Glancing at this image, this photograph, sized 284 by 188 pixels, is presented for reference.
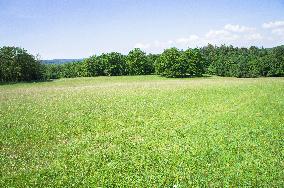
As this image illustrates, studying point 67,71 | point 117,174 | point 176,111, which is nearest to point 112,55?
point 67,71

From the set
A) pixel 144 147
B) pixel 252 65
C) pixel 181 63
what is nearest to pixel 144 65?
pixel 181 63

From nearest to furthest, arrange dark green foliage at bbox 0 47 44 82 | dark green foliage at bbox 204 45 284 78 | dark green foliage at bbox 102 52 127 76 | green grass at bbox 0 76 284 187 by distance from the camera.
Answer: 1. green grass at bbox 0 76 284 187
2. dark green foliage at bbox 0 47 44 82
3. dark green foliage at bbox 204 45 284 78
4. dark green foliage at bbox 102 52 127 76

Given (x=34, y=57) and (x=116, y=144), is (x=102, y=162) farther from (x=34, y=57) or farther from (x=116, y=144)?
(x=34, y=57)

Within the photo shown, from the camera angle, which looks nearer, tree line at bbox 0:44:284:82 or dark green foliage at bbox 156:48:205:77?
tree line at bbox 0:44:284:82

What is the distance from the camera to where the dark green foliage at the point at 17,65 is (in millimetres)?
73375

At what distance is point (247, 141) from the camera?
16.1 m

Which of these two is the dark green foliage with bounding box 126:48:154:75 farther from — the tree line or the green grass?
the green grass

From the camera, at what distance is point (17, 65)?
245 feet

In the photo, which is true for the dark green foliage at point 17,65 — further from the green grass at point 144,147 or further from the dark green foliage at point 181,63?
the green grass at point 144,147

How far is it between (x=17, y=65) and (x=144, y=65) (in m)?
41.1

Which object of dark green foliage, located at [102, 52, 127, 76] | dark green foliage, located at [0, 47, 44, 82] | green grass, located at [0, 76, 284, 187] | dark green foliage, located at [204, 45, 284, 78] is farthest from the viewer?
dark green foliage, located at [102, 52, 127, 76]

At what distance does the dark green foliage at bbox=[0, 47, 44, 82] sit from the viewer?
73375 mm

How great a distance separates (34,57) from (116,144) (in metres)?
69.8

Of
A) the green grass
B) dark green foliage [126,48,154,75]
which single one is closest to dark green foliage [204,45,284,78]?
dark green foliage [126,48,154,75]
